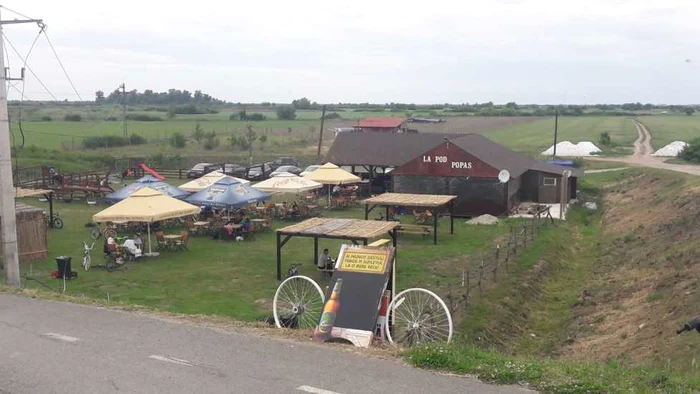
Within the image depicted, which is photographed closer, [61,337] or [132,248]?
[61,337]

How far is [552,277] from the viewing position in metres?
20.2

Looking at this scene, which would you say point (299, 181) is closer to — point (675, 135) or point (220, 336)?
point (220, 336)

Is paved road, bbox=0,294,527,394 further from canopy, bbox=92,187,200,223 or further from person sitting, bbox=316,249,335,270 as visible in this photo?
canopy, bbox=92,187,200,223

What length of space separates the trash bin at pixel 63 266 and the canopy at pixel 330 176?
14209mm

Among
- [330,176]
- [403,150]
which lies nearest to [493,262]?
[330,176]

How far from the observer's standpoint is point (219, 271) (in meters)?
18.2

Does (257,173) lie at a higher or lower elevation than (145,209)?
lower

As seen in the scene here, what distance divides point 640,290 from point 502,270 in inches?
139

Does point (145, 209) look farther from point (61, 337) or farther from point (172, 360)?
point (172, 360)

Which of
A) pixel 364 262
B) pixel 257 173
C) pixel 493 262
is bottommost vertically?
pixel 493 262

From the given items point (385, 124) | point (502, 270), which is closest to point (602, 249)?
point (502, 270)

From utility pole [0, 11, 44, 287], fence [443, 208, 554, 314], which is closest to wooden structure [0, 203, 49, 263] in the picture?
utility pole [0, 11, 44, 287]

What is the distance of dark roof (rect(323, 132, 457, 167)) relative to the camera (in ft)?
117

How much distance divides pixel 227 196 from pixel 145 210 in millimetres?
4197
